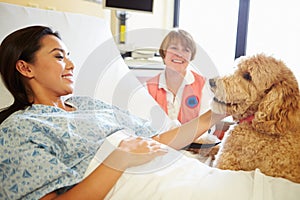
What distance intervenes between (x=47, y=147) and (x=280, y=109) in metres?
0.75

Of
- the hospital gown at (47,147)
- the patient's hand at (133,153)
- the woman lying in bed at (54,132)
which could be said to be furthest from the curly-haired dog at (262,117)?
the hospital gown at (47,147)

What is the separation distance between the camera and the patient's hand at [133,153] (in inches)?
34.3

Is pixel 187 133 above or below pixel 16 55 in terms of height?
below

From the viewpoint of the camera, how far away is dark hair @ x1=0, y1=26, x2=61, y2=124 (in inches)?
40.0

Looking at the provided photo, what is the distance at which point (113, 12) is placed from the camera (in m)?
2.66

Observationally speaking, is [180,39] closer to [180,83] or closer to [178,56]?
[178,56]

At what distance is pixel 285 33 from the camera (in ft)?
8.18

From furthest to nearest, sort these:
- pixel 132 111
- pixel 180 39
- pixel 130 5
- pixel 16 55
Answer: pixel 130 5
pixel 180 39
pixel 132 111
pixel 16 55

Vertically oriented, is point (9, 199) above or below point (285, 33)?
below

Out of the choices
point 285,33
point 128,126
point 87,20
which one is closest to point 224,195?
point 128,126

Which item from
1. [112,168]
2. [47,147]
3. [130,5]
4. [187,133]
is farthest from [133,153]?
[130,5]

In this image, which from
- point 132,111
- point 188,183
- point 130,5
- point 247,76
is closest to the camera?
point 188,183

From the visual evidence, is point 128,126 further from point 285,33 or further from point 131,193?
point 285,33

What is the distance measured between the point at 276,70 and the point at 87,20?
1031 mm
